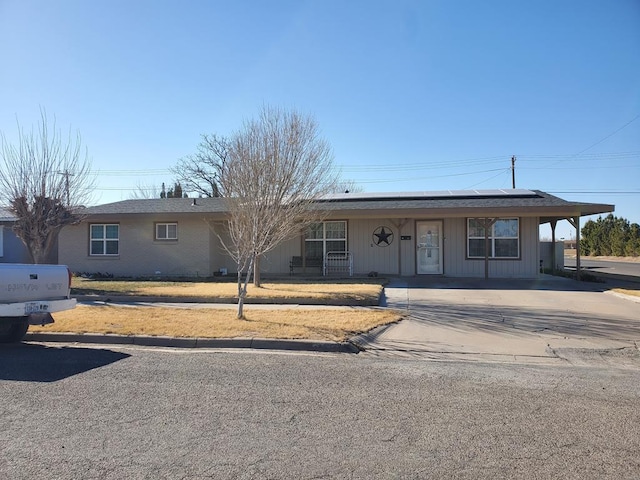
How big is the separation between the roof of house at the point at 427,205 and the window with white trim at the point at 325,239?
0.95m

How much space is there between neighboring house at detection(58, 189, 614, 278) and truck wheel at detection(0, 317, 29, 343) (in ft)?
32.8

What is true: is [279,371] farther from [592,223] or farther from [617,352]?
[592,223]

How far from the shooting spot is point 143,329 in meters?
8.50

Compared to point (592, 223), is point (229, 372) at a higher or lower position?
lower

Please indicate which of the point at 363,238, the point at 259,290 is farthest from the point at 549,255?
the point at 259,290

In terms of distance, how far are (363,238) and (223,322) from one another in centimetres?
1079

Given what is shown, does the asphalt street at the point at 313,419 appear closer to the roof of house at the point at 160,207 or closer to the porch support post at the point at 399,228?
the porch support post at the point at 399,228

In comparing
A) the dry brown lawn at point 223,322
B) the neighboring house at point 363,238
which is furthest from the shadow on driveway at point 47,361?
the neighboring house at point 363,238

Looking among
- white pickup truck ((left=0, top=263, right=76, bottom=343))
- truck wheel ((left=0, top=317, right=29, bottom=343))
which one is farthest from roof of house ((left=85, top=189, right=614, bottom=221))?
truck wheel ((left=0, top=317, right=29, bottom=343))

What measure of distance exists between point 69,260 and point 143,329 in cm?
1438

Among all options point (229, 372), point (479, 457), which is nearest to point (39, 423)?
point (229, 372)

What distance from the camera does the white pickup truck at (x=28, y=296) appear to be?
23.0 ft

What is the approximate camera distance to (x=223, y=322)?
9.18m

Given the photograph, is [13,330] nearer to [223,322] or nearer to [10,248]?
[223,322]
